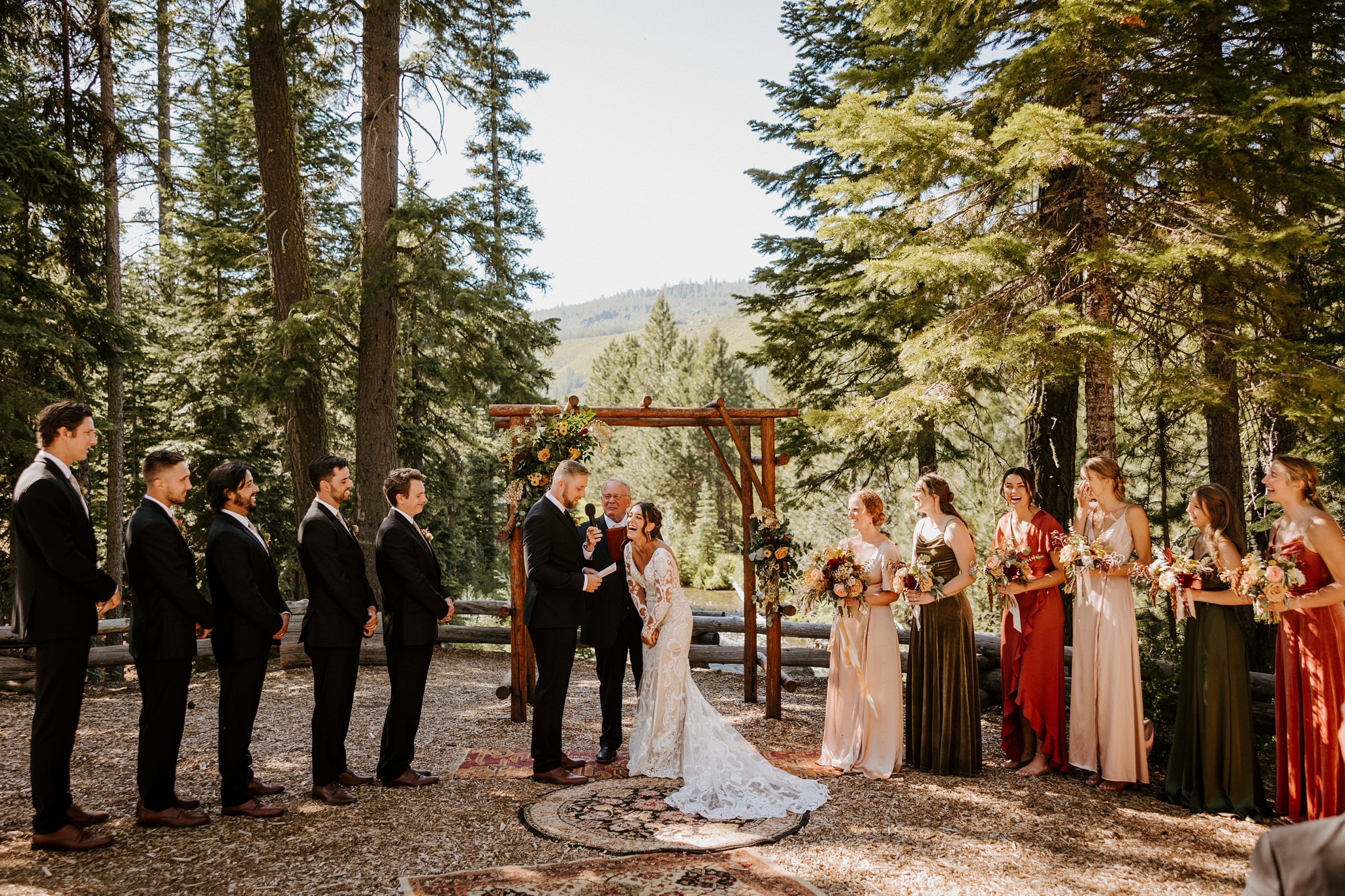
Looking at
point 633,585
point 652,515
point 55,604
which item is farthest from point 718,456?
point 55,604

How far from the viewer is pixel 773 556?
296 inches

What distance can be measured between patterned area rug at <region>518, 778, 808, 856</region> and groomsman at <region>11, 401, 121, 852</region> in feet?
8.24

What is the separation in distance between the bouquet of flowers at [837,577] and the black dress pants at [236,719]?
386cm

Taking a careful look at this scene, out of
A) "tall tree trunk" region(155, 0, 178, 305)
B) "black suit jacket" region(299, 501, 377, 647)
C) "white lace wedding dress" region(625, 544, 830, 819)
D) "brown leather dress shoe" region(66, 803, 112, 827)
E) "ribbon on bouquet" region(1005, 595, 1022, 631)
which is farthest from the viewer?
"tall tree trunk" region(155, 0, 178, 305)

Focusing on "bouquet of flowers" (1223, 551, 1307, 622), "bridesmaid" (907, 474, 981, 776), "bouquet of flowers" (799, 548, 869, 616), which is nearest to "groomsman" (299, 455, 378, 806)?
"bouquet of flowers" (799, 548, 869, 616)

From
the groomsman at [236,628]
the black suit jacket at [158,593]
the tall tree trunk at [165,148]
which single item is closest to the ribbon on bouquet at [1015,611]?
the groomsman at [236,628]

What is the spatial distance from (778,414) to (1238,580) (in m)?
4.01

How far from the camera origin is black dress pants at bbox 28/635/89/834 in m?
4.43

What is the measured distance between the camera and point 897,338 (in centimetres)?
1228

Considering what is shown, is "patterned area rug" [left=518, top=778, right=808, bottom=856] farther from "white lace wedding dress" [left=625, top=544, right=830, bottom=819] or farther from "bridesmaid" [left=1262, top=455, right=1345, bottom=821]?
"bridesmaid" [left=1262, top=455, right=1345, bottom=821]

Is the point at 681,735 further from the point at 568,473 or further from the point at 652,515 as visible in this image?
the point at 568,473

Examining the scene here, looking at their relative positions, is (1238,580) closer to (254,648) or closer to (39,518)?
(254,648)

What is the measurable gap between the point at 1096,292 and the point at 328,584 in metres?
6.44

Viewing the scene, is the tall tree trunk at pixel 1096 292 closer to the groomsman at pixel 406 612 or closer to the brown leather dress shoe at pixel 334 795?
the groomsman at pixel 406 612
